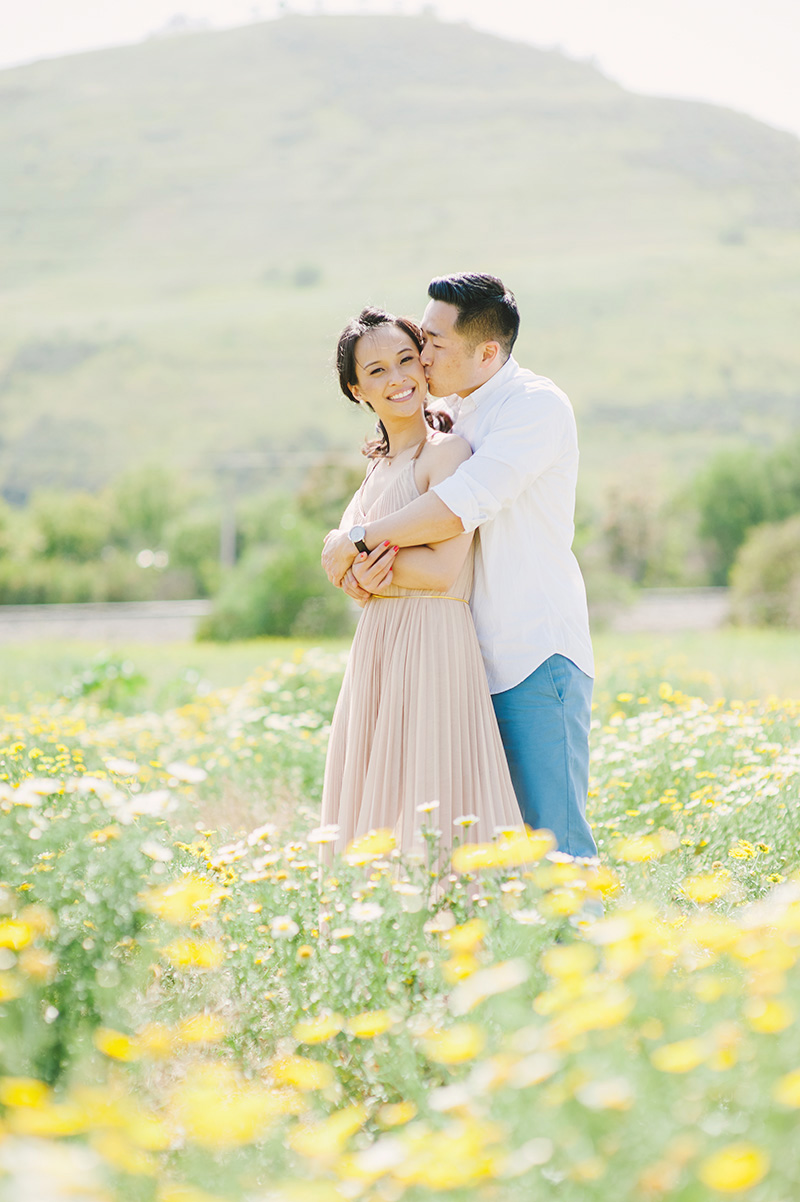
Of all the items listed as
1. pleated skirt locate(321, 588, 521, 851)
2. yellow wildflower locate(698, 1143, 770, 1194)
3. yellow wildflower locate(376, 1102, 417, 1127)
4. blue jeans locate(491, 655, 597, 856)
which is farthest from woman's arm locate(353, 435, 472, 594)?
yellow wildflower locate(698, 1143, 770, 1194)

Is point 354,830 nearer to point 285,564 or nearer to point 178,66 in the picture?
point 285,564

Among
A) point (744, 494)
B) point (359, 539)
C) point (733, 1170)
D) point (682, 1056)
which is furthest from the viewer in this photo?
point (744, 494)

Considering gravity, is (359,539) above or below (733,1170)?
above

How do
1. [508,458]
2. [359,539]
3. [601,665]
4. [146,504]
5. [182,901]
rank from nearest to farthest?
[182,901] < [508,458] < [359,539] < [601,665] < [146,504]

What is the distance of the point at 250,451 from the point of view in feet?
186

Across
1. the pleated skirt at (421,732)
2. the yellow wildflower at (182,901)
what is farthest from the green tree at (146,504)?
the yellow wildflower at (182,901)

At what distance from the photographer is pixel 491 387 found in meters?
3.13

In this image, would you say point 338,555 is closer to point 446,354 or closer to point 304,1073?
point 446,354

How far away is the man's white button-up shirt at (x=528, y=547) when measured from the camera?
3.00m

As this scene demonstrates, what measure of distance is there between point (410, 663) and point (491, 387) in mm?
827

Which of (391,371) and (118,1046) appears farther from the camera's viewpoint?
(391,371)

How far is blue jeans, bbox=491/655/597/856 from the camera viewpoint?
308cm

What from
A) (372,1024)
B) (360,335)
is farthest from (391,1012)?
(360,335)

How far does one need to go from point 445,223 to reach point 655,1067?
A: 109 m
